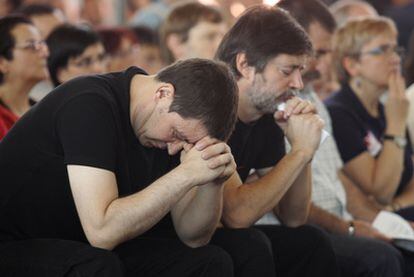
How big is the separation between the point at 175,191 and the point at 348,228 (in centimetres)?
128

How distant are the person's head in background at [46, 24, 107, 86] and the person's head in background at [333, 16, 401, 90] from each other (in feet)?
3.90

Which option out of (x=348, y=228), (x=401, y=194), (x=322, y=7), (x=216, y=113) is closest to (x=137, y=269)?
(x=216, y=113)

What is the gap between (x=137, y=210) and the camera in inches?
92.9

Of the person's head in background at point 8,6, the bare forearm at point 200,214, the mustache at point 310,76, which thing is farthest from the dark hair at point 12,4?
the bare forearm at point 200,214

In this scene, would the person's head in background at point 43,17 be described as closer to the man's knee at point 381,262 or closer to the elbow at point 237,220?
the elbow at point 237,220

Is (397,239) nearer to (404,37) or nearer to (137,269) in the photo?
(137,269)

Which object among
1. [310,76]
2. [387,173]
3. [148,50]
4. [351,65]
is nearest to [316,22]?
[310,76]

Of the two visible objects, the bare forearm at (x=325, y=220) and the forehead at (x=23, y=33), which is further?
the forehead at (x=23, y=33)

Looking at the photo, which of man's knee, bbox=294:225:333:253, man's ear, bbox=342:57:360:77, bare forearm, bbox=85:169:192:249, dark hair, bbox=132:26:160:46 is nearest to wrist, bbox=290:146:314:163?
man's knee, bbox=294:225:333:253

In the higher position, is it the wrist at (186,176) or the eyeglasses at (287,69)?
the eyeglasses at (287,69)

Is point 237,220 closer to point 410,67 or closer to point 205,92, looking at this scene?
point 205,92

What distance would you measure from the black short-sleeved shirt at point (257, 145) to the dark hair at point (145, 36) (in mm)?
2764

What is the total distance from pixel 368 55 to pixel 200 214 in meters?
1.78

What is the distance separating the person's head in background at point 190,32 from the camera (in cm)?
455
